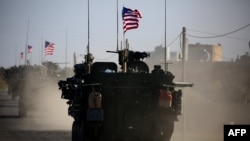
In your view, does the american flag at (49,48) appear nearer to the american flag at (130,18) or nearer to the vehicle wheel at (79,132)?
the american flag at (130,18)

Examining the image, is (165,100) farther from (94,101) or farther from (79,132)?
(79,132)

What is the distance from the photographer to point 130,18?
97.0 ft

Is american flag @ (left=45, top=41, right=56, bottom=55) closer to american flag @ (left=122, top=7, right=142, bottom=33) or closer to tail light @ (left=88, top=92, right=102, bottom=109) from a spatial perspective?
american flag @ (left=122, top=7, right=142, bottom=33)

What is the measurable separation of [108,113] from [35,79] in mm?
24182

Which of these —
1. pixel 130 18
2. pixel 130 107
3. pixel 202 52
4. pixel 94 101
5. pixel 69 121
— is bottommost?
pixel 69 121

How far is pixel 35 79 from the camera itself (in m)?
41.6

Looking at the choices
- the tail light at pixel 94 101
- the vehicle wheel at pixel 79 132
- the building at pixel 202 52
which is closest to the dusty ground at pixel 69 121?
the vehicle wheel at pixel 79 132

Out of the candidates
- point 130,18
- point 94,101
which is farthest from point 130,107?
point 130,18

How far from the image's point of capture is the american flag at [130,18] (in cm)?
2933

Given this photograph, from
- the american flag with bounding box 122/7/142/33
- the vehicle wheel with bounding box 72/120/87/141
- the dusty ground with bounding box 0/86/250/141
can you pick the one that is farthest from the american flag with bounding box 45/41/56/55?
the vehicle wheel with bounding box 72/120/87/141

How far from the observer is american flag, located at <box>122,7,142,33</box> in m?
29.3

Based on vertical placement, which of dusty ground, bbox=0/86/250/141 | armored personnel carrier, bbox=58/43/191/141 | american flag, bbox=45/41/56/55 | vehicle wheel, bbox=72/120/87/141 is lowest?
dusty ground, bbox=0/86/250/141

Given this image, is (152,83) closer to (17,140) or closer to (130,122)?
(130,122)

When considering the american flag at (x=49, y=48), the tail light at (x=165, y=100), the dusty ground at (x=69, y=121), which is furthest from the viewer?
the american flag at (x=49, y=48)
